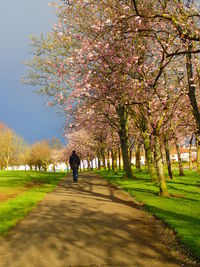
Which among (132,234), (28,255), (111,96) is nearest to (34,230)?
(28,255)

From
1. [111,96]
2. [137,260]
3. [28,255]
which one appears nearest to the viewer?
[137,260]

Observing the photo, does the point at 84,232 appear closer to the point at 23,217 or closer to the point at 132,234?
the point at 132,234

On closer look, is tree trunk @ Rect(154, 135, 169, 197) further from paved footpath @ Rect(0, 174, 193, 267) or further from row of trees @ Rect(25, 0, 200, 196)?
paved footpath @ Rect(0, 174, 193, 267)

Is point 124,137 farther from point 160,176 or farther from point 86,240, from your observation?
point 86,240

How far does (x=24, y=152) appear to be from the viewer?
309 feet

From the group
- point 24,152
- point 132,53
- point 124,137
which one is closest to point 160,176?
point 132,53

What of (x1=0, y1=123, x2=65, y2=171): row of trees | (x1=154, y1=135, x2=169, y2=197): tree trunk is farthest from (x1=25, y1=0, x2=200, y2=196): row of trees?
(x1=0, y1=123, x2=65, y2=171): row of trees

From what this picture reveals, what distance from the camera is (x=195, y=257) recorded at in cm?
605

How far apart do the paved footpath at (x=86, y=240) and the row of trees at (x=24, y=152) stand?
231 feet

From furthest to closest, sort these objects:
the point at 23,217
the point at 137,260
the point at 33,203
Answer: the point at 33,203
the point at 23,217
the point at 137,260

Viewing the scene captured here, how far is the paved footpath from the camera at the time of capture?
6051 mm

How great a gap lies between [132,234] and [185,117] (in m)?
22.2

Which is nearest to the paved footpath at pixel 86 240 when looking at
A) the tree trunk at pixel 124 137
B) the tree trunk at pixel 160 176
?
the tree trunk at pixel 160 176

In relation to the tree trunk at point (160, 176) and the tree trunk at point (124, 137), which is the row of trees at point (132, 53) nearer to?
the tree trunk at point (160, 176)
